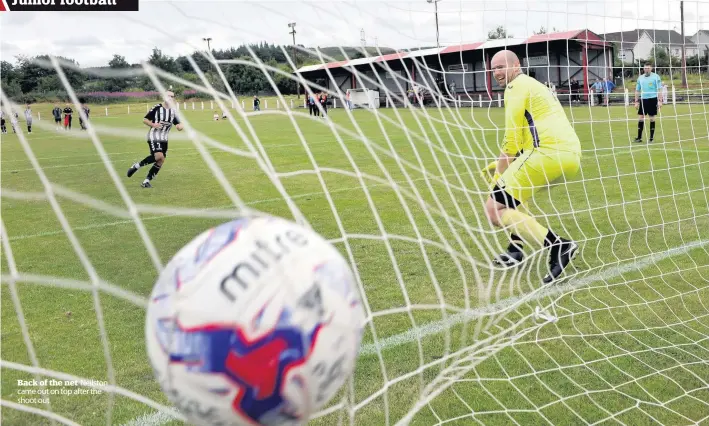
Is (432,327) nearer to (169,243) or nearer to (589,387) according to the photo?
(589,387)

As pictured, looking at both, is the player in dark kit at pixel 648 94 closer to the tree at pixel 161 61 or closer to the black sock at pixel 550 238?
the black sock at pixel 550 238

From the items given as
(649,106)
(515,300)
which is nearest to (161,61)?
(515,300)

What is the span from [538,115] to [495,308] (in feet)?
5.20

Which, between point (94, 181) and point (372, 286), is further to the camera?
point (94, 181)

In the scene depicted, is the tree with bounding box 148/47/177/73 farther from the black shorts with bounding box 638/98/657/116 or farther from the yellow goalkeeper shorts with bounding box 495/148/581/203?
the black shorts with bounding box 638/98/657/116

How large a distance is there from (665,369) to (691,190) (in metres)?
5.42

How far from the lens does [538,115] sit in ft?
16.2

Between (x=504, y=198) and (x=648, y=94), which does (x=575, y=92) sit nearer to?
(x=648, y=94)

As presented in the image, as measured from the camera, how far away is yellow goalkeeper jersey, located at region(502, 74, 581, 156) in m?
4.90

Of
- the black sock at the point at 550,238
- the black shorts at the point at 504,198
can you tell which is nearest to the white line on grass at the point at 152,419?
the black shorts at the point at 504,198

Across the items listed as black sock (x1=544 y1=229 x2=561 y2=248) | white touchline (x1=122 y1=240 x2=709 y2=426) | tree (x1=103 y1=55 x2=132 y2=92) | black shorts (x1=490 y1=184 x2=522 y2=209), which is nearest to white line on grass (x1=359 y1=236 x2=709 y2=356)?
white touchline (x1=122 y1=240 x2=709 y2=426)

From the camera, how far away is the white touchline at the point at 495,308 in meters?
3.05

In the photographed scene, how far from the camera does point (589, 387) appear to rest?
10.6 ft

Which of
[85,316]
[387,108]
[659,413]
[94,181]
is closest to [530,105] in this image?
[387,108]
